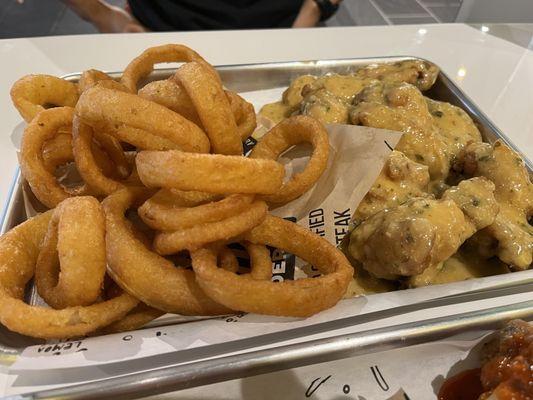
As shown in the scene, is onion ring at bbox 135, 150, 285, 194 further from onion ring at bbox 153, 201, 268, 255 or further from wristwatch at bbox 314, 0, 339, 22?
wristwatch at bbox 314, 0, 339, 22

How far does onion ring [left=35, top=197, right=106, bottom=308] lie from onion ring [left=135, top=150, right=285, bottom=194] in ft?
0.58

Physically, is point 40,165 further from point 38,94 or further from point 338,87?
point 338,87

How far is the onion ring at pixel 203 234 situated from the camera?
4.01ft

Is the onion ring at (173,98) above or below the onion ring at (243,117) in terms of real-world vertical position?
above

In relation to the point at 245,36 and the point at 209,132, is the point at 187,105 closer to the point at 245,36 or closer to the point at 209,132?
the point at 209,132

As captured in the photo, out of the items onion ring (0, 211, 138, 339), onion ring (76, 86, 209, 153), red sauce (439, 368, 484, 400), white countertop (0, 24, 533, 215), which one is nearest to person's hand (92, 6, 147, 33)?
white countertop (0, 24, 533, 215)

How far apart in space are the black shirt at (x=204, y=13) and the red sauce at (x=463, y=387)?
2635 millimetres

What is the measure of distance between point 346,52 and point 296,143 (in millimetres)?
1202

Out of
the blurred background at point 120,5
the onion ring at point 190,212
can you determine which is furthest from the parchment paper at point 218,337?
the blurred background at point 120,5

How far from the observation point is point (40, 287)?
1.30m

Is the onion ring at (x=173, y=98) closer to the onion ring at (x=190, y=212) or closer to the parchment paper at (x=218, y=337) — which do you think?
the onion ring at (x=190, y=212)

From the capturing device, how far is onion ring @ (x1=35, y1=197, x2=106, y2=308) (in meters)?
1.18

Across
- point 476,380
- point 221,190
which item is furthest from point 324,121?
point 476,380

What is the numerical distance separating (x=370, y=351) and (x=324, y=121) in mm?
930
